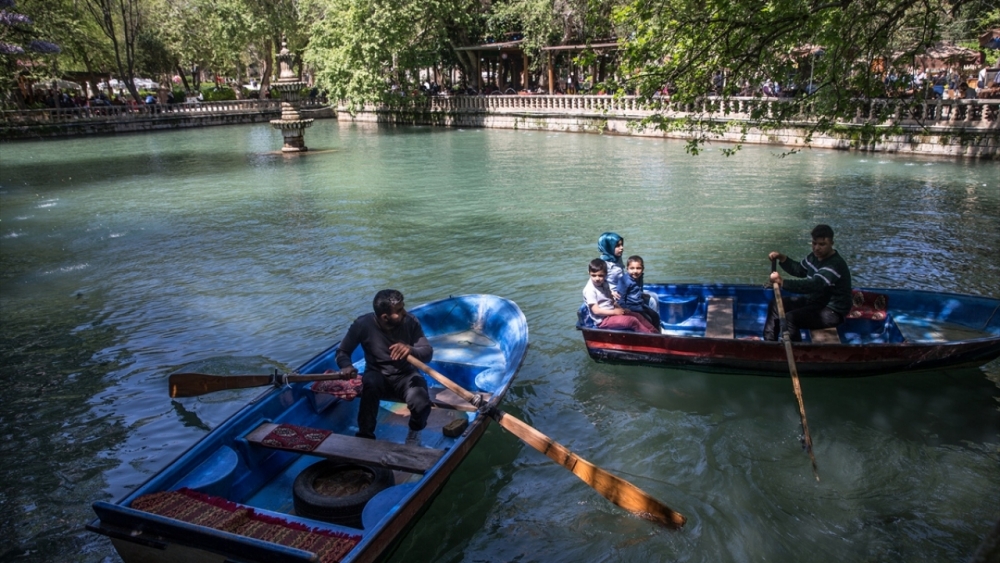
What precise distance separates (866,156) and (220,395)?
23.2 meters

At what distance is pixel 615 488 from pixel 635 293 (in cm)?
319

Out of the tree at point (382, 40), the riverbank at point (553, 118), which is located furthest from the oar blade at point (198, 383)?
the tree at point (382, 40)

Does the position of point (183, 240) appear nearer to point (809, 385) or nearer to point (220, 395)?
point (220, 395)

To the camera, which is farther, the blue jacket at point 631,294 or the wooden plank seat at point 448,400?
the blue jacket at point 631,294

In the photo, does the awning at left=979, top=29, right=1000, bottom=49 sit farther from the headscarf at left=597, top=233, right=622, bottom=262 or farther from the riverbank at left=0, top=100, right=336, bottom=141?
the riverbank at left=0, top=100, right=336, bottom=141

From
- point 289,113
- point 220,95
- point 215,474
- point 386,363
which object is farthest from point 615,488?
point 220,95

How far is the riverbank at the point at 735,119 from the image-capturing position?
1267cm

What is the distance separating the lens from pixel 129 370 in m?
8.93

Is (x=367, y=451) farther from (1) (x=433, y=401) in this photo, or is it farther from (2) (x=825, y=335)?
(2) (x=825, y=335)

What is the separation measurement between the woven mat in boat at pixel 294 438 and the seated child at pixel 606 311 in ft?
11.7

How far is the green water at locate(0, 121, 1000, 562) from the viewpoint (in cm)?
586

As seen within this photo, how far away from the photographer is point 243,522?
4.72 meters

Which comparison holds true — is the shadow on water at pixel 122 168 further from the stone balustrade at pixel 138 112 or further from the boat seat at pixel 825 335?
the boat seat at pixel 825 335

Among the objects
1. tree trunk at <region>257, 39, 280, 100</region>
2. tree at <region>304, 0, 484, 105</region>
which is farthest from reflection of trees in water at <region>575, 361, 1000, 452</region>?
tree trunk at <region>257, 39, 280, 100</region>
